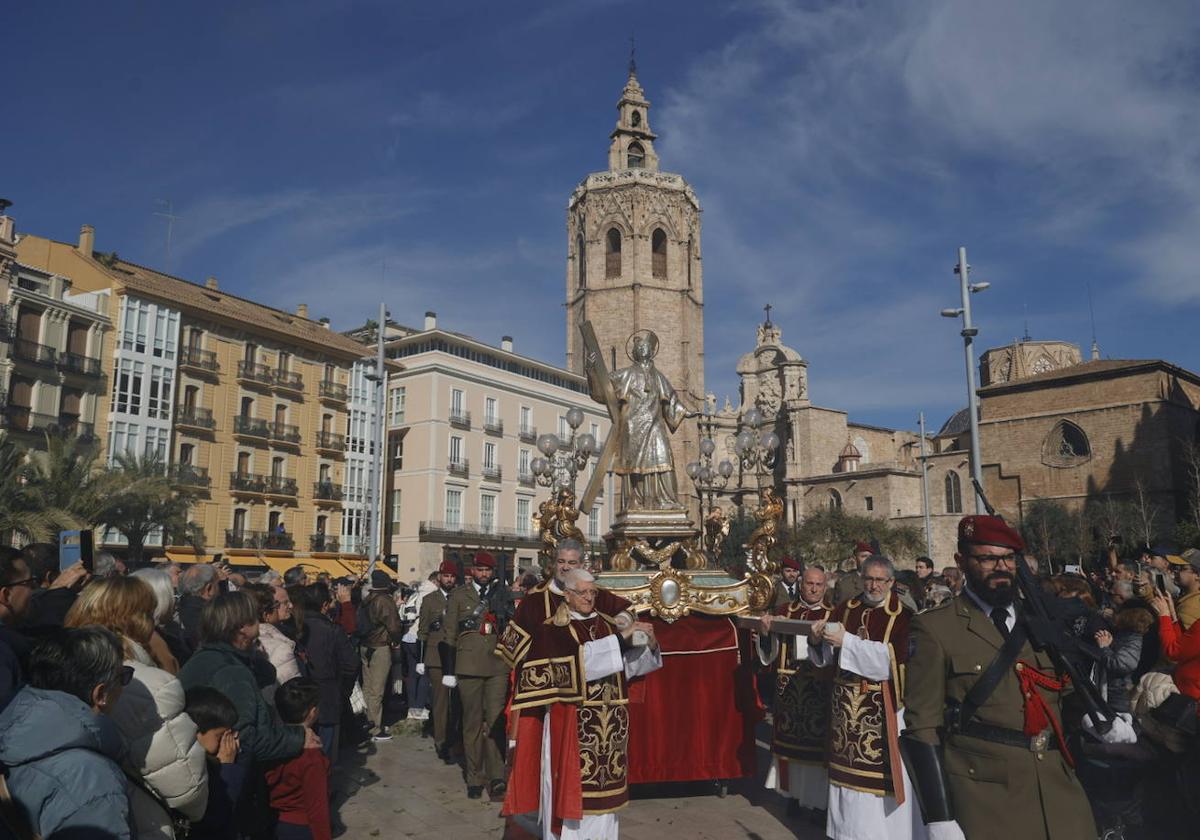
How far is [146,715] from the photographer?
11.7ft

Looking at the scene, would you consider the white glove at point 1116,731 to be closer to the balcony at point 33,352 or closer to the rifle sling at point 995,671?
the rifle sling at point 995,671

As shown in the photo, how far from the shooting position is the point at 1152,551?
311 inches

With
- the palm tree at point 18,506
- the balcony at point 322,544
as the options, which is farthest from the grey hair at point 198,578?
the balcony at point 322,544

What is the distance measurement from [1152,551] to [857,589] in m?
2.72

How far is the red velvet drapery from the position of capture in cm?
724

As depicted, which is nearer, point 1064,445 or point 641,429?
point 641,429

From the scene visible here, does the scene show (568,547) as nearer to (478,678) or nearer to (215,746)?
(215,746)

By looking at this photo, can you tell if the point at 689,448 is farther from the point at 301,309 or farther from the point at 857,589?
the point at 857,589

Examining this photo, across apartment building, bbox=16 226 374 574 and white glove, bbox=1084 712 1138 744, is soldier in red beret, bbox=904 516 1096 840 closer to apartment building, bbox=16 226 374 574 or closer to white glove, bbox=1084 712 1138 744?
white glove, bbox=1084 712 1138 744

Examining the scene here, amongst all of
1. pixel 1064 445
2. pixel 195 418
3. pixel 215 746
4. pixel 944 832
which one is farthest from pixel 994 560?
pixel 1064 445

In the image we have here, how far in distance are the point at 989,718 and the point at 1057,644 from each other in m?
0.40

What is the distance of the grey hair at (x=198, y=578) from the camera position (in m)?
6.92

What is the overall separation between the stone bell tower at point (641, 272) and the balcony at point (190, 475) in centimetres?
3070

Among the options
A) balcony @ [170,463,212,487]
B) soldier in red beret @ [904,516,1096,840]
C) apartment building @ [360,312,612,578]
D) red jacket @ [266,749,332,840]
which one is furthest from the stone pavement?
apartment building @ [360,312,612,578]
